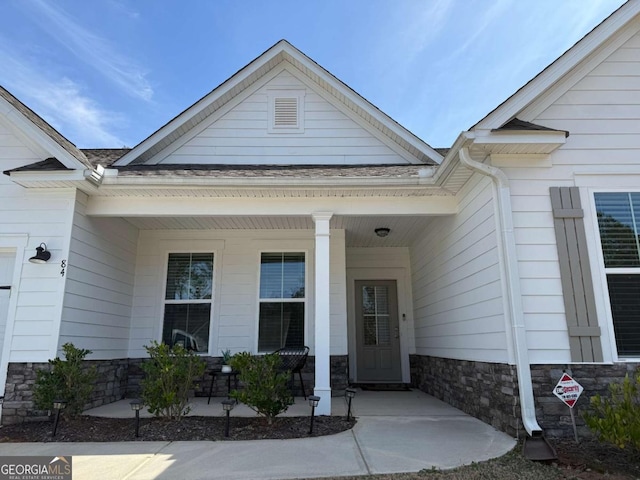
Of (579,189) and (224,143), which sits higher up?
(224,143)

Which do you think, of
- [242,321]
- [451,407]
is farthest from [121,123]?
[451,407]

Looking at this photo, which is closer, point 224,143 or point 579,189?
point 579,189

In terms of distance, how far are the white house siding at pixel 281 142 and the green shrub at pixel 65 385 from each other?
3.52 metres

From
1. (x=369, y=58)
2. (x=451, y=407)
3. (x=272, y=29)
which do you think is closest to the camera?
(x=451, y=407)

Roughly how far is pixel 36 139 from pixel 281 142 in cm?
344

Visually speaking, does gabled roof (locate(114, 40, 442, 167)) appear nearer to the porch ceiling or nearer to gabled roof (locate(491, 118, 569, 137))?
the porch ceiling

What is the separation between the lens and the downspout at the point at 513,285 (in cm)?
371

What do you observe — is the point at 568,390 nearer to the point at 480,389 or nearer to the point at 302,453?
the point at 480,389

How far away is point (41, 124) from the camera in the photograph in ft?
17.5

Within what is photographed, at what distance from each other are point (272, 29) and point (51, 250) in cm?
533

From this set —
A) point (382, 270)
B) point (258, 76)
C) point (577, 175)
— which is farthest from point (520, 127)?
point (258, 76)

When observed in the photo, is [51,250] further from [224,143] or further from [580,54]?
[580,54]

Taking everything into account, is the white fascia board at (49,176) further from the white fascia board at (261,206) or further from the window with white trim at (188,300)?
the window with white trim at (188,300)

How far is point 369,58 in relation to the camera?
859 cm
